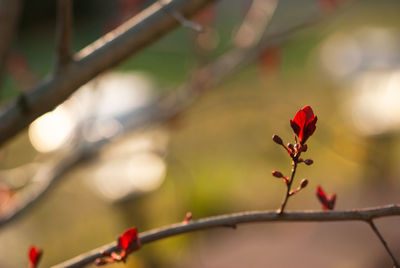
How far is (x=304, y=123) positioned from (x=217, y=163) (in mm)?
6309

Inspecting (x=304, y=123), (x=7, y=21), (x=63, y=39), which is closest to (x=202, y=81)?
(x=7, y=21)

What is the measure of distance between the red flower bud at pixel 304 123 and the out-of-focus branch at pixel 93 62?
60 centimetres

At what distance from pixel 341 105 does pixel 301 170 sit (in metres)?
2.68

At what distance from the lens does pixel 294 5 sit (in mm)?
19672

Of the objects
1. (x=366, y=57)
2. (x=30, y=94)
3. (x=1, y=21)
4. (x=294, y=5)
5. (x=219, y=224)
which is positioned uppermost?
(x=294, y=5)

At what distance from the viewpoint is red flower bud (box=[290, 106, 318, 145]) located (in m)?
1.09

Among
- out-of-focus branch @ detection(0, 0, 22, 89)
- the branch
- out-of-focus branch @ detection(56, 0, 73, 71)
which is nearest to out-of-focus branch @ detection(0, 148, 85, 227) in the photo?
out-of-focus branch @ detection(0, 0, 22, 89)

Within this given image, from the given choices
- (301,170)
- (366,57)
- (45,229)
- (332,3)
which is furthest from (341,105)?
(332,3)

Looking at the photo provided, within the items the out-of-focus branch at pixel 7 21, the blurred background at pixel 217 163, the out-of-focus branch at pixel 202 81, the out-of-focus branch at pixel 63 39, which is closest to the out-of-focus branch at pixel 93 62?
the out-of-focus branch at pixel 63 39

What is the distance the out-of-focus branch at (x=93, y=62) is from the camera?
1558 mm

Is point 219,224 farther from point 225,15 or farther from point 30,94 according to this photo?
point 225,15

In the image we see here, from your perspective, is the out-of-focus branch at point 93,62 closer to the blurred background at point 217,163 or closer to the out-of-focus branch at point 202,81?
the blurred background at point 217,163

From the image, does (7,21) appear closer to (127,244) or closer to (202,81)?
(127,244)

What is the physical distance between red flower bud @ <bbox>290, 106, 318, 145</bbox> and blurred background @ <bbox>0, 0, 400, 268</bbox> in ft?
3.06
